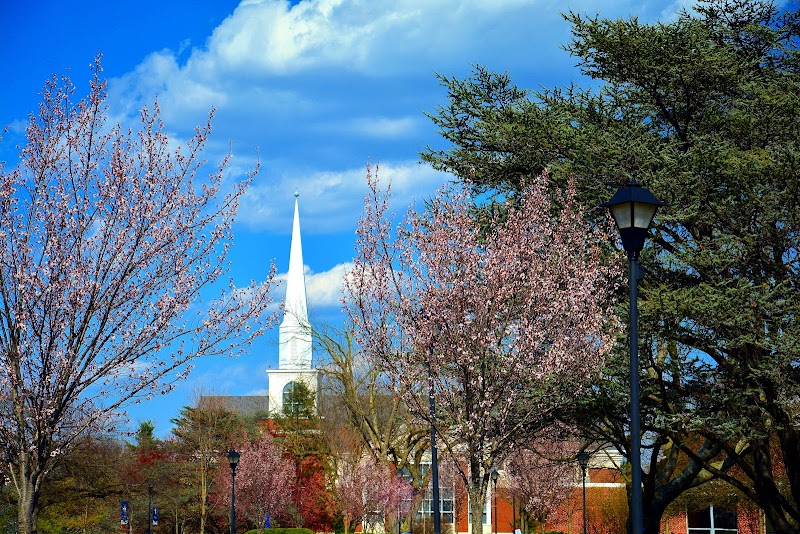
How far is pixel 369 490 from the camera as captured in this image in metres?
41.4

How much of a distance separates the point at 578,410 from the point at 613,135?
6553 millimetres

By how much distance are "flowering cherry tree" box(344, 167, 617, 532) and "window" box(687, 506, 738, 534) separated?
→ 32.9 m

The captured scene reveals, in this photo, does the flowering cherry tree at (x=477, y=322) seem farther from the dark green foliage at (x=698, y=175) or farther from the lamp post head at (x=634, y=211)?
the lamp post head at (x=634, y=211)

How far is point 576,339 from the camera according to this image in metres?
18.9

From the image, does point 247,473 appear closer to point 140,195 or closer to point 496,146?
A: point 496,146

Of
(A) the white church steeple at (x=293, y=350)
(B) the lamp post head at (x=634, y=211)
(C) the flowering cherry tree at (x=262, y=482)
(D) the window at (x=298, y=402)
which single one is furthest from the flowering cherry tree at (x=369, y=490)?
(B) the lamp post head at (x=634, y=211)

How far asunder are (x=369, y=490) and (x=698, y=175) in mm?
26273

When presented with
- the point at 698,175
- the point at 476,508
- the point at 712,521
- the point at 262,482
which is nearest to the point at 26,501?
the point at 476,508

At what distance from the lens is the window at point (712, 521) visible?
48469 mm

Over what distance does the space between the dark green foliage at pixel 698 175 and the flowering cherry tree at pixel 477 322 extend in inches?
72.7

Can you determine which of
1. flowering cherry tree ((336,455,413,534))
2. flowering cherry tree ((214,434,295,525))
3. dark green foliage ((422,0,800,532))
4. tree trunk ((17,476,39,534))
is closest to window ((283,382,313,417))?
flowering cherry tree ((214,434,295,525))

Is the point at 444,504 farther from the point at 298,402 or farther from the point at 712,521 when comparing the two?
the point at 712,521

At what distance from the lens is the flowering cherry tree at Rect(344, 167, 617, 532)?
56.3 ft

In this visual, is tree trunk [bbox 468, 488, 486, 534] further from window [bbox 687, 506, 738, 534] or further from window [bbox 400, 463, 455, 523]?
window [bbox 400, 463, 455, 523]
